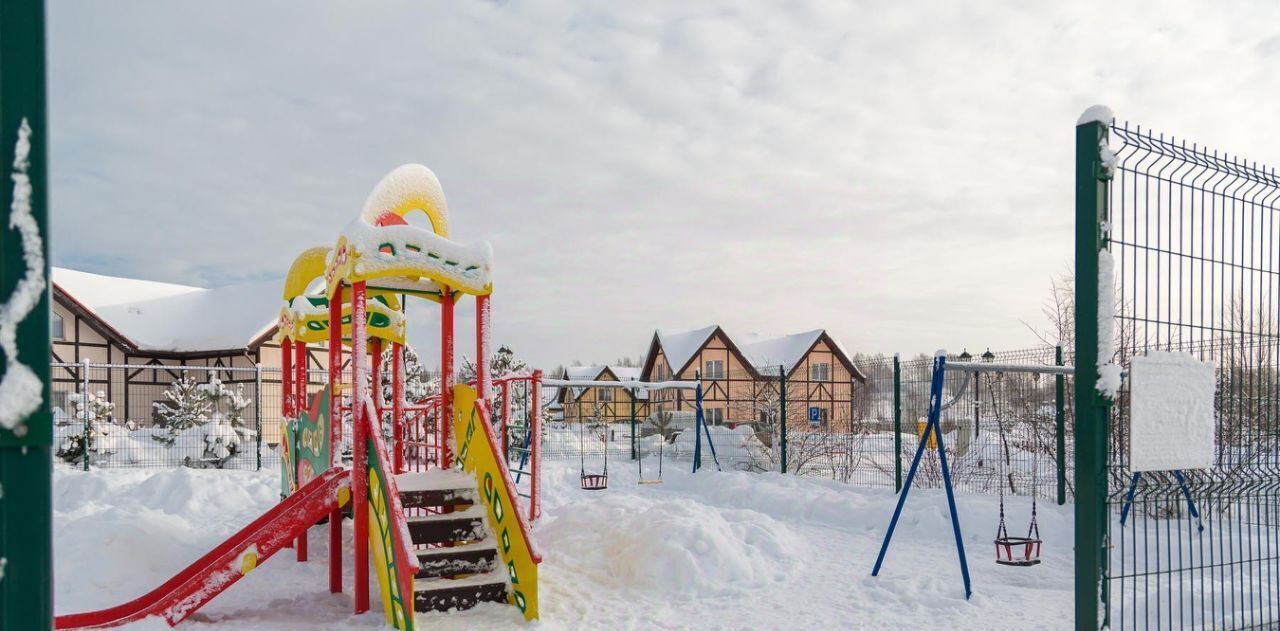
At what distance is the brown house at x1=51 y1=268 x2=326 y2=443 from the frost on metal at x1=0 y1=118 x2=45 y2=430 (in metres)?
23.4

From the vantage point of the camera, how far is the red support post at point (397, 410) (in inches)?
352

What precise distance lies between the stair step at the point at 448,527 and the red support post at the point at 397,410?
1803 millimetres

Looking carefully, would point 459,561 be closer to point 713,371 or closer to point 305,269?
point 305,269

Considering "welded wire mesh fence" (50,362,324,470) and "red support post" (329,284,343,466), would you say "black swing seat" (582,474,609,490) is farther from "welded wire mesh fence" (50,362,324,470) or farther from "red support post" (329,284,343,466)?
"red support post" (329,284,343,466)

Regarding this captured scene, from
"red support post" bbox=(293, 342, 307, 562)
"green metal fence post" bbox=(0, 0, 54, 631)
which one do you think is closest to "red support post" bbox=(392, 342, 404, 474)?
"red support post" bbox=(293, 342, 307, 562)

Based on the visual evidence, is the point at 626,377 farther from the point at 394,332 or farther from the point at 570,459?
the point at 394,332

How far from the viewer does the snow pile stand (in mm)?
7289

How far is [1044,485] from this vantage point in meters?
12.1

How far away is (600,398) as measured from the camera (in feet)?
143

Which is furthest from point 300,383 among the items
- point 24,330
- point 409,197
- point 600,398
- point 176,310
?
point 600,398

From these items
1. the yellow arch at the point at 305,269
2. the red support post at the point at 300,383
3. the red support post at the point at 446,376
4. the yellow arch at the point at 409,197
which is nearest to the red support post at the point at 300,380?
the red support post at the point at 300,383

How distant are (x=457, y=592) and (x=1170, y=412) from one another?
15.6ft

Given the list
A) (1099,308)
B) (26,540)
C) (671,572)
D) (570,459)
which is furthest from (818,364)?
(26,540)

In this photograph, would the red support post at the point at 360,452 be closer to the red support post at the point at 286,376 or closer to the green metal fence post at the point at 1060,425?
the red support post at the point at 286,376
